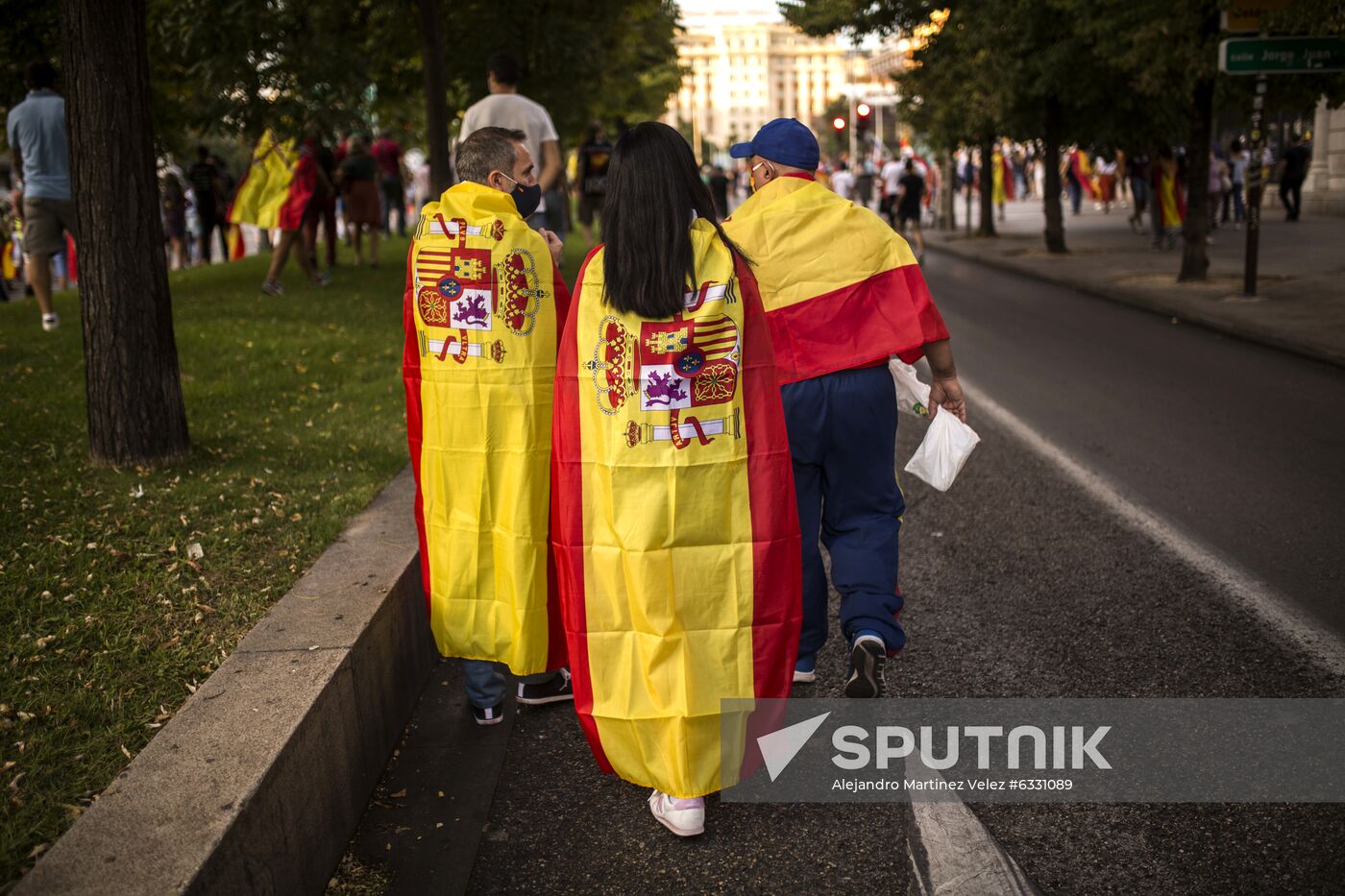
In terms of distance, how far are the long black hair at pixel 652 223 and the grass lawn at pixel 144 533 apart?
5.58 feet

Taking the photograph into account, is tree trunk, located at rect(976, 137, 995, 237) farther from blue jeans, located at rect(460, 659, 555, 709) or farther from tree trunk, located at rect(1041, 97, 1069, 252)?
blue jeans, located at rect(460, 659, 555, 709)

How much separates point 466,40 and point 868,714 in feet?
46.3

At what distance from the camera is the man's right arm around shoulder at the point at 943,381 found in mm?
3939

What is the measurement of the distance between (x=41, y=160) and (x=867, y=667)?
27.7 ft

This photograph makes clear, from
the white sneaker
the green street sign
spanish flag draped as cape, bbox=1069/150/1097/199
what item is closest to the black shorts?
the green street sign

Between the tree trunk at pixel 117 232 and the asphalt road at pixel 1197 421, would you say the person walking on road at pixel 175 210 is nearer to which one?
the asphalt road at pixel 1197 421

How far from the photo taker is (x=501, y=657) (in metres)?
3.92

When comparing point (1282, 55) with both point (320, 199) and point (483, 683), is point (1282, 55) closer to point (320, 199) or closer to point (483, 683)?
point (320, 199)

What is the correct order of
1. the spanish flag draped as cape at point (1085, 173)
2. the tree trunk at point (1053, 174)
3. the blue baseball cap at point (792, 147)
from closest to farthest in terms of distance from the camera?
1. the blue baseball cap at point (792, 147)
2. the tree trunk at point (1053, 174)
3. the spanish flag draped as cape at point (1085, 173)

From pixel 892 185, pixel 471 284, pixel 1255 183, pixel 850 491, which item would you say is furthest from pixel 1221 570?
pixel 892 185

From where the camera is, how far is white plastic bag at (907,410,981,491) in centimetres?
418

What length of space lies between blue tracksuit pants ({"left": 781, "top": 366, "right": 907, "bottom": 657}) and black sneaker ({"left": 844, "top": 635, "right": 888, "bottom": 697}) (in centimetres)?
7

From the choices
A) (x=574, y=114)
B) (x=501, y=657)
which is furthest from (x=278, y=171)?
(x=501, y=657)

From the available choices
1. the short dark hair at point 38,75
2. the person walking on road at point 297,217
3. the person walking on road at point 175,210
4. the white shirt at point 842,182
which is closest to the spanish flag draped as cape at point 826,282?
the short dark hair at point 38,75
